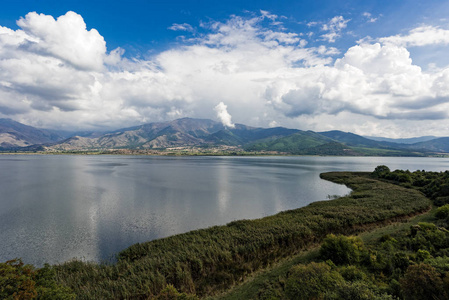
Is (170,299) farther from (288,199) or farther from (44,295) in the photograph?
(288,199)

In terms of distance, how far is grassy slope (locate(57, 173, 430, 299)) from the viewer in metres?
18.3

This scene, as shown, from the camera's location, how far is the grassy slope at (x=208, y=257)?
18312 mm

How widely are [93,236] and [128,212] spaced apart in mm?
12980

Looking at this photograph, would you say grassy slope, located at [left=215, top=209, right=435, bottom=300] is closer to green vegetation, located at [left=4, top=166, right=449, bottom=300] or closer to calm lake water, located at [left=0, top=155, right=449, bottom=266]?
green vegetation, located at [left=4, top=166, right=449, bottom=300]

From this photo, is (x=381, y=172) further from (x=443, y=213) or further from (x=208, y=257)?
(x=208, y=257)

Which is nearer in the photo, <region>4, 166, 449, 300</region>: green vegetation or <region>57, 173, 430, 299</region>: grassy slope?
<region>4, 166, 449, 300</region>: green vegetation

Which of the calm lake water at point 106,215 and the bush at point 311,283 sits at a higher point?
the bush at point 311,283

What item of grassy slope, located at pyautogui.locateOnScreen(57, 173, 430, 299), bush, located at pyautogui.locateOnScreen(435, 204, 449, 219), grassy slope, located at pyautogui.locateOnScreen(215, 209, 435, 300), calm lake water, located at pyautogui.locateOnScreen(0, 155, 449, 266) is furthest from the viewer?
bush, located at pyautogui.locateOnScreen(435, 204, 449, 219)

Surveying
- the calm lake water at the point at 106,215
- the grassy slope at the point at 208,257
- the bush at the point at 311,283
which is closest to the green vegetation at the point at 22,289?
the grassy slope at the point at 208,257

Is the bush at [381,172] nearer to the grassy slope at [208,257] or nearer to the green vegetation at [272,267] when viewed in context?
the grassy slope at [208,257]

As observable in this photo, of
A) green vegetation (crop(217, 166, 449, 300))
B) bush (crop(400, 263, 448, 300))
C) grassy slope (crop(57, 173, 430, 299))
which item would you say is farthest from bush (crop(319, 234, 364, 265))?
bush (crop(400, 263, 448, 300))

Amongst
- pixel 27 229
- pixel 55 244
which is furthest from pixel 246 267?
pixel 27 229

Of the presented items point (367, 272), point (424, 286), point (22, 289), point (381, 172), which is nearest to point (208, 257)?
point (22, 289)

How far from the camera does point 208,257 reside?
22938 millimetres
